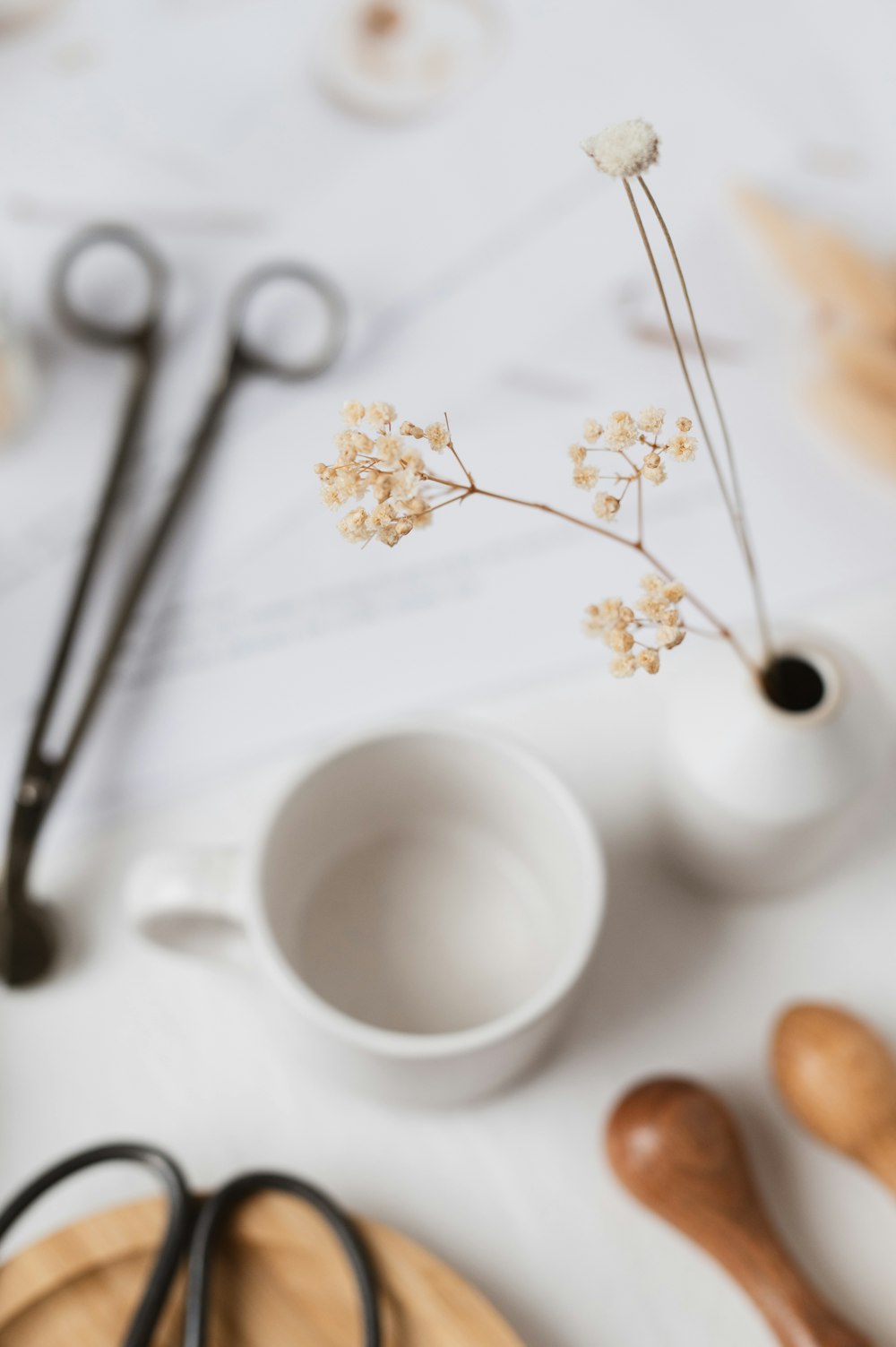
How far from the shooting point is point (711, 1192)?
0.33 metres

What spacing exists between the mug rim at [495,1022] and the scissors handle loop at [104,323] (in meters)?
0.21

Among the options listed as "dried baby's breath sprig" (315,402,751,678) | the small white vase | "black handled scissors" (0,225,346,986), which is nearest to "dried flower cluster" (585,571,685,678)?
"dried baby's breath sprig" (315,402,751,678)

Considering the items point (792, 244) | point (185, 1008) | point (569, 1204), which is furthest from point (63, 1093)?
point (792, 244)

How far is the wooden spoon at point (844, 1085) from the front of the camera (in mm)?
324

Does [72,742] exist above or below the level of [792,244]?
below

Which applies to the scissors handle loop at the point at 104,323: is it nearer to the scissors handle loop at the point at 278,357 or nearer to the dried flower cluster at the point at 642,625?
the scissors handle loop at the point at 278,357

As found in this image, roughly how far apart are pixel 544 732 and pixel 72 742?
155 millimetres

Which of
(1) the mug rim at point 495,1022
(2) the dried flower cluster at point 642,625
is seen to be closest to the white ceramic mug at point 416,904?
(1) the mug rim at point 495,1022

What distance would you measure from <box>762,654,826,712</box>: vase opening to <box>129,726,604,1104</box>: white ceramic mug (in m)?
0.06

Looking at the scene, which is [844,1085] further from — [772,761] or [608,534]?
[608,534]

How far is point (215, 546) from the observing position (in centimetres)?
43

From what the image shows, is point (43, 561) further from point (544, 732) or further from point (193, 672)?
point (544, 732)

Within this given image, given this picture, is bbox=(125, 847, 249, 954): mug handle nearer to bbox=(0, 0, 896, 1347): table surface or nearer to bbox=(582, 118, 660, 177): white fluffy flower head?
bbox=(0, 0, 896, 1347): table surface

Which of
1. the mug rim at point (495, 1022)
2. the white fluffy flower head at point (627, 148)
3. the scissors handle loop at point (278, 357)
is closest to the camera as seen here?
the white fluffy flower head at point (627, 148)
